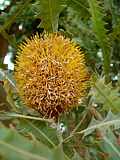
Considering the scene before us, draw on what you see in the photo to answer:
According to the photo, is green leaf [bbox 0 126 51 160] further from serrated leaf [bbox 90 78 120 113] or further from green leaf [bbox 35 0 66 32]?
green leaf [bbox 35 0 66 32]

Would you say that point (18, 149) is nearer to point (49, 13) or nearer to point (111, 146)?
point (111, 146)

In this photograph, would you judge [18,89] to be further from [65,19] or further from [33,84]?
[65,19]

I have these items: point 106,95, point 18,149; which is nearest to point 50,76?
point 106,95

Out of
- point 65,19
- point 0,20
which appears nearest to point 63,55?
point 0,20

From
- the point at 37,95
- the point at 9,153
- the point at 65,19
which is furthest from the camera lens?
the point at 65,19

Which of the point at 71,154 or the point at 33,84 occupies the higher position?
the point at 33,84

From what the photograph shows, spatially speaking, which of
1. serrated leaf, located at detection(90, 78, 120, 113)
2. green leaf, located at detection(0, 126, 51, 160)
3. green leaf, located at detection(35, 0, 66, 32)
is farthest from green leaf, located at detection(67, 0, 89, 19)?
green leaf, located at detection(0, 126, 51, 160)

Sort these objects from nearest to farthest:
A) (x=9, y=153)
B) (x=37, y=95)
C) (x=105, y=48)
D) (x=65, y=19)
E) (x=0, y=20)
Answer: (x=9, y=153)
(x=37, y=95)
(x=105, y=48)
(x=0, y=20)
(x=65, y=19)
